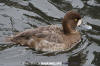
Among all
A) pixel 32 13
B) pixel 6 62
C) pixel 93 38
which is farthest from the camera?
pixel 32 13

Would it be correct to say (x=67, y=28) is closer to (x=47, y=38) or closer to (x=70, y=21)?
(x=70, y=21)

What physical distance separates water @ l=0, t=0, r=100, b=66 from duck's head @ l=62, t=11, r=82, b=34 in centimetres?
50

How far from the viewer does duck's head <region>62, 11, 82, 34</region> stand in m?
10.5

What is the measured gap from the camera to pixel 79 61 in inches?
388

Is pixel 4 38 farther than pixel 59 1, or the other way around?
pixel 59 1

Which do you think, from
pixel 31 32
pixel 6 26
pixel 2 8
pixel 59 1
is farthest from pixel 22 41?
pixel 59 1

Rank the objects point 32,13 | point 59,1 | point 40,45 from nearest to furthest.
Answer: point 40,45 < point 32,13 < point 59,1

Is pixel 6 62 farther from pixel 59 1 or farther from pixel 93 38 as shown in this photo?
pixel 59 1

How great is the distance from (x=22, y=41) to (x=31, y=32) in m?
0.35

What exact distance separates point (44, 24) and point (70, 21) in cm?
108

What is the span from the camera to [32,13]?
38.6ft

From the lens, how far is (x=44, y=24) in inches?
448

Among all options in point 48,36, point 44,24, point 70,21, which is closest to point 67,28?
point 70,21

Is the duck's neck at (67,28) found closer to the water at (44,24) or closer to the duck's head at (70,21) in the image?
the duck's head at (70,21)
